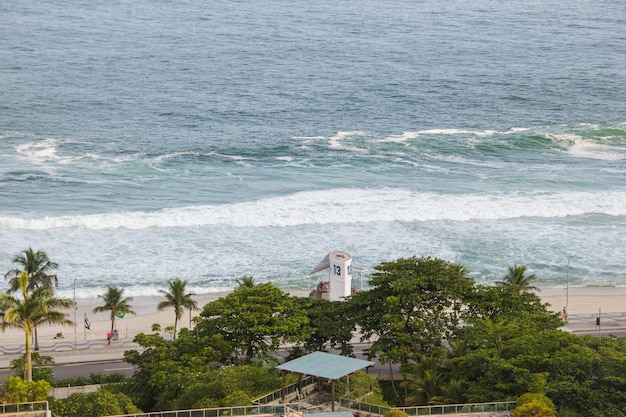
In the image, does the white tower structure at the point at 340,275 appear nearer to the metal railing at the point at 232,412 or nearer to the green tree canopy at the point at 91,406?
the metal railing at the point at 232,412

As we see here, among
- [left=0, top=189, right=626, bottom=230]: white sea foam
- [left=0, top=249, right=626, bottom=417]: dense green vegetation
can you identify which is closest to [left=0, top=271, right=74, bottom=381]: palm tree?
[left=0, top=249, right=626, bottom=417]: dense green vegetation

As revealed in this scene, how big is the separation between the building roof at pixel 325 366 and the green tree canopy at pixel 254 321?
8639 millimetres

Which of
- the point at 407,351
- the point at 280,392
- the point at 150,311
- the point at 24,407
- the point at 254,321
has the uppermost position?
the point at 150,311

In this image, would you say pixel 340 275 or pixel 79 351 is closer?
pixel 340 275

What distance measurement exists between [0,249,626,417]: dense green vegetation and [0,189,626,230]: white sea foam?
39.0 m

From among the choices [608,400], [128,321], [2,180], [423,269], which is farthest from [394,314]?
[2,180]

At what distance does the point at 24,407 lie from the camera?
47219 millimetres

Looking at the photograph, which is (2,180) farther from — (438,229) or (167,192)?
(438,229)

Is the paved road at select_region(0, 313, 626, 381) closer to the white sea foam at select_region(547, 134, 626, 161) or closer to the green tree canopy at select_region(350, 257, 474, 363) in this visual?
the green tree canopy at select_region(350, 257, 474, 363)

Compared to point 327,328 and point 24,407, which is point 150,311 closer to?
point 327,328

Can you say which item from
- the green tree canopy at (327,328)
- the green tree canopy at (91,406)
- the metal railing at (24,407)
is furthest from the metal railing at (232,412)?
the green tree canopy at (327,328)

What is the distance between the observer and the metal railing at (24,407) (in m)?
46.9

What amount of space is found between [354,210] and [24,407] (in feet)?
208

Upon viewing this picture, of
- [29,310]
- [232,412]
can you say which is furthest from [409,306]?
[29,310]
